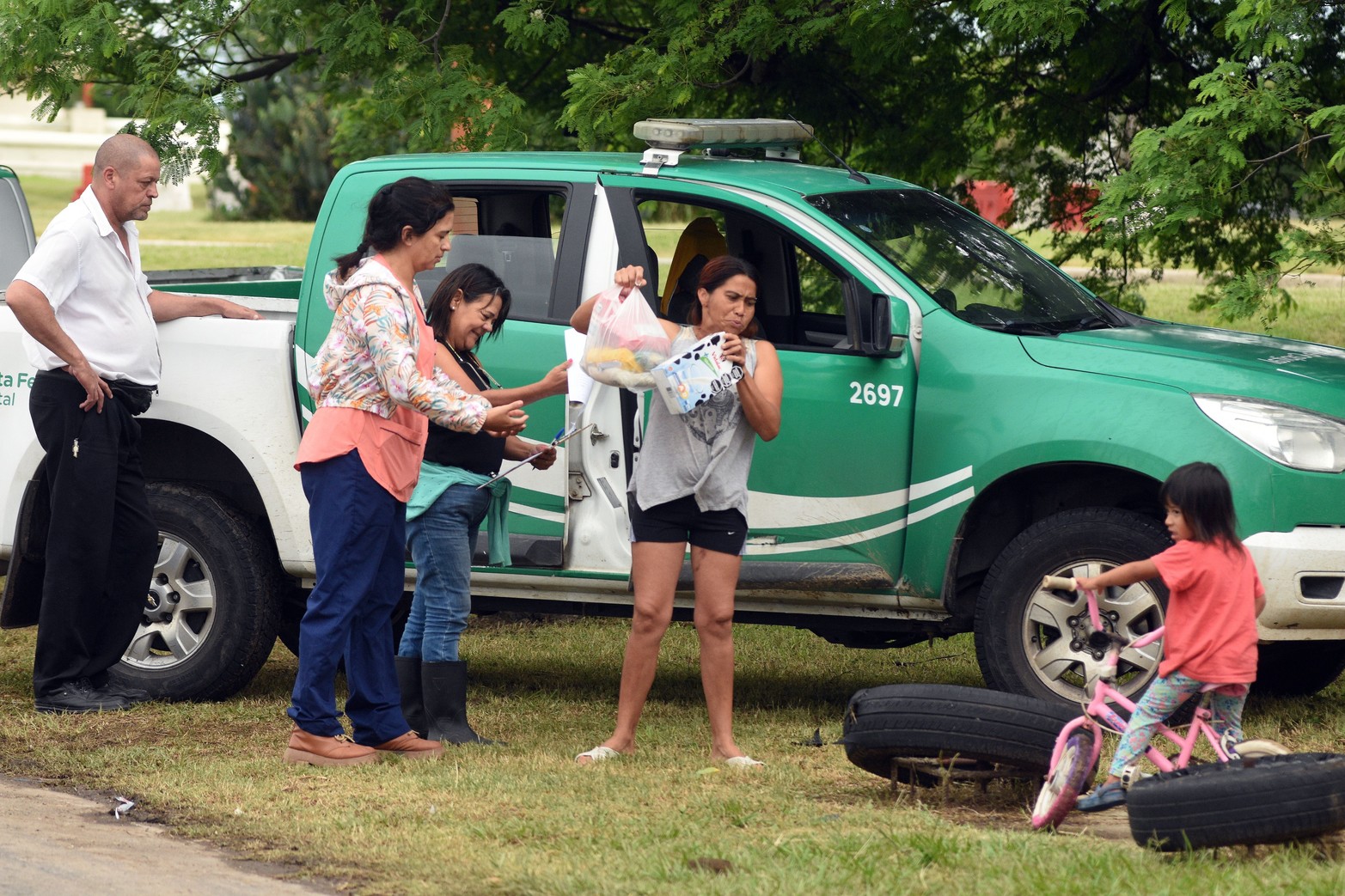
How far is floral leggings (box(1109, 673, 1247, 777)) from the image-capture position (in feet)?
16.1

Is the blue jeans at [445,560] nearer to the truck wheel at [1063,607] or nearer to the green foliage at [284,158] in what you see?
the truck wheel at [1063,607]

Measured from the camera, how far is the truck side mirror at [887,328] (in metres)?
5.92

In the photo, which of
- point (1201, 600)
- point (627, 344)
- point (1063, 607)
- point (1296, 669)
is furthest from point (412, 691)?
point (1296, 669)

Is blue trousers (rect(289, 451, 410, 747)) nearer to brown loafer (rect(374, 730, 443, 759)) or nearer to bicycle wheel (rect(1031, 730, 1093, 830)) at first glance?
brown loafer (rect(374, 730, 443, 759))

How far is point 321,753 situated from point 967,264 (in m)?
2.85

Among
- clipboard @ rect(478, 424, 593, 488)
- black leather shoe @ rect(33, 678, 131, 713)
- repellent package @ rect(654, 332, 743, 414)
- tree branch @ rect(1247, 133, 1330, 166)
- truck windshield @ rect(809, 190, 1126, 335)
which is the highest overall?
tree branch @ rect(1247, 133, 1330, 166)

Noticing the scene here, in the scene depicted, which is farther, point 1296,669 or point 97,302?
point 1296,669

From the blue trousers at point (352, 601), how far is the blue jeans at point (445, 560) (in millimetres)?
86

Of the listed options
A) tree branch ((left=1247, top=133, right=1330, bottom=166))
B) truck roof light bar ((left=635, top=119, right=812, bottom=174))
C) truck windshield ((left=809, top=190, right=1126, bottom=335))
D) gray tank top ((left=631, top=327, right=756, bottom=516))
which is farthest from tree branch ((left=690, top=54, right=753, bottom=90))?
gray tank top ((left=631, top=327, right=756, bottom=516))

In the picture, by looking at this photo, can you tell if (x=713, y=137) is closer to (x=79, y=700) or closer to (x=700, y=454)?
(x=700, y=454)

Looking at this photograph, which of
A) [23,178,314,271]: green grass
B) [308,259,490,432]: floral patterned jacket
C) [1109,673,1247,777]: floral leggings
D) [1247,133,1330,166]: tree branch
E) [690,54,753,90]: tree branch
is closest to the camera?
[1109,673,1247,777]: floral leggings

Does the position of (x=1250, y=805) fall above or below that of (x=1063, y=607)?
below

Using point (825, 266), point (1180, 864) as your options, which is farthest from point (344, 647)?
point (1180, 864)

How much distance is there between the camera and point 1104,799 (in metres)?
4.82
